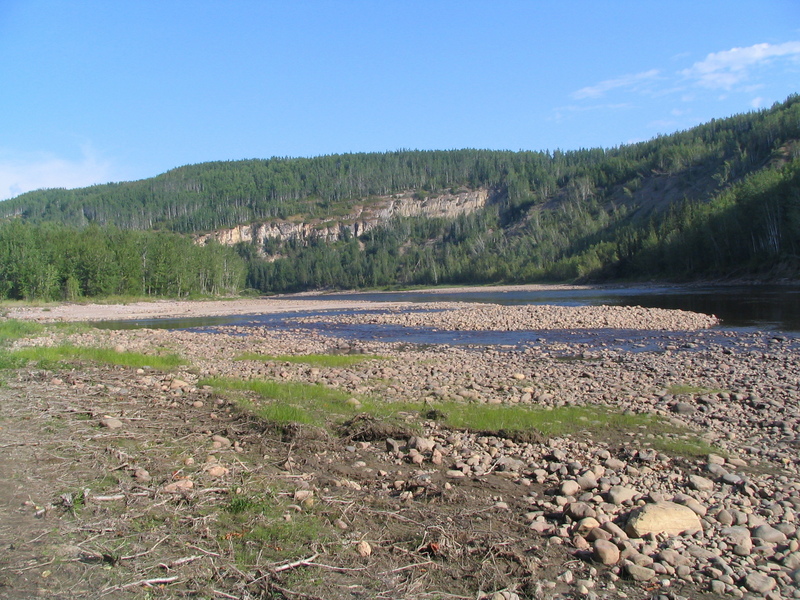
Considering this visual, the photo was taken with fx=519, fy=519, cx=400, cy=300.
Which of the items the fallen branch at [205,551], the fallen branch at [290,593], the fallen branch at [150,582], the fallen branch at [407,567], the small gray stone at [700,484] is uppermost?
the fallen branch at [150,582]

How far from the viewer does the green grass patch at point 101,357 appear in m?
15.1

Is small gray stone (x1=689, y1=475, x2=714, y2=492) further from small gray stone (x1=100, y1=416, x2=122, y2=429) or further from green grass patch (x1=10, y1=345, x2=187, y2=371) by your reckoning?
green grass patch (x1=10, y1=345, x2=187, y2=371)

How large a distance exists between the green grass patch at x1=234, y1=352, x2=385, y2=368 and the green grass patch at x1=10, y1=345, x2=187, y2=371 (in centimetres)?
264

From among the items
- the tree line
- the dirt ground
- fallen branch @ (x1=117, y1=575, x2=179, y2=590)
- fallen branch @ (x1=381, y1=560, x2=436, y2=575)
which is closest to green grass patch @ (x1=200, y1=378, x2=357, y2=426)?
the dirt ground

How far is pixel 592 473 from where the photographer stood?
711 centimetres

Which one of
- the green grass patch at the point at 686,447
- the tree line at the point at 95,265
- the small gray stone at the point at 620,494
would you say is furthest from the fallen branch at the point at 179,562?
the tree line at the point at 95,265

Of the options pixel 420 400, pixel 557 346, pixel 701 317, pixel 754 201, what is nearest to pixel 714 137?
pixel 754 201

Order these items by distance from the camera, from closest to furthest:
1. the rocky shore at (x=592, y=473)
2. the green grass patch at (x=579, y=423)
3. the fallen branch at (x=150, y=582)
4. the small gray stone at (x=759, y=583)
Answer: the fallen branch at (x=150, y=582)
the small gray stone at (x=759, y=583)
the rocky shore at (x=592, y=473)
the green grass patch at (x=579, y=423)

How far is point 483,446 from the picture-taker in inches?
328

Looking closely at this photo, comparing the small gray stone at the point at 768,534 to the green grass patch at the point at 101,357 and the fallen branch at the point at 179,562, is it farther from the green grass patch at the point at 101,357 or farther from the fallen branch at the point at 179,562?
the green grass patch at the point at 101,357

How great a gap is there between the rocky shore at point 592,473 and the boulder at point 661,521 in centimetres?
1

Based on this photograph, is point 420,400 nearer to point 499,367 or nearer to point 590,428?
point 590,428

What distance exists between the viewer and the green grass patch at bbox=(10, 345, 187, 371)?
15.1 m

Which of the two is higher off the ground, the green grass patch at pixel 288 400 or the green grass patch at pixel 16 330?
the green grass patch at pixel 16 330
